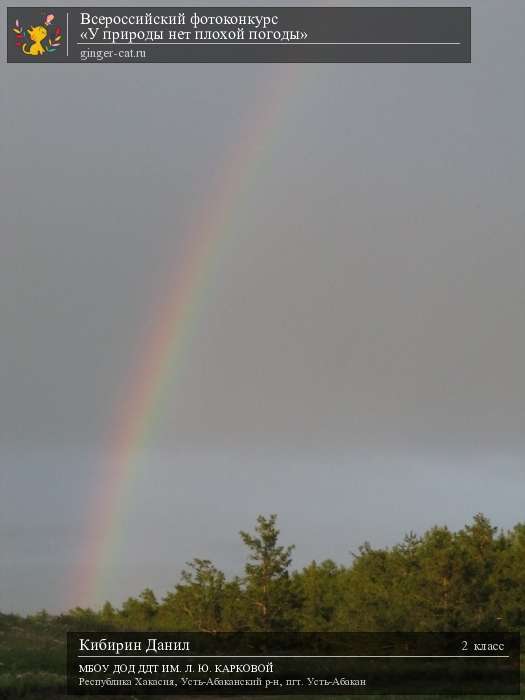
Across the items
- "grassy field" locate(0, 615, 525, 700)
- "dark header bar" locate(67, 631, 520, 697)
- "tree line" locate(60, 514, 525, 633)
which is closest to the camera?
"grassy field" locate(0, 615, 525, 700)

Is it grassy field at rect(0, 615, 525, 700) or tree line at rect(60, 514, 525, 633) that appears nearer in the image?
grassy field at rect(0, 615, 525, 700)

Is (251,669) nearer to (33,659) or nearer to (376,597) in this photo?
(33,659)

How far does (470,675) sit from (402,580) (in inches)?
541

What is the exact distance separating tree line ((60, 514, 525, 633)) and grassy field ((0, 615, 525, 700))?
90.2 inches

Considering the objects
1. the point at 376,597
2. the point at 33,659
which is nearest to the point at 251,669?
the point at 33,659

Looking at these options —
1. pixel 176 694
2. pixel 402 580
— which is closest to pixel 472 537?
pixel 402 580

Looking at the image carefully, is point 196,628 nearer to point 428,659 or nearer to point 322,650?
point 322,650

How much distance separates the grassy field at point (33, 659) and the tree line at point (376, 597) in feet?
7.51

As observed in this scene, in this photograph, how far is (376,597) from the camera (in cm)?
4212

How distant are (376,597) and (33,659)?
19735mm

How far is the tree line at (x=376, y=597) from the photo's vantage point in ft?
127

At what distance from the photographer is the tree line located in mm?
38594

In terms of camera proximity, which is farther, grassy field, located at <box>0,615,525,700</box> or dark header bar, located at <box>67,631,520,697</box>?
dark header bar, located at <box>67,631,520,697</box>

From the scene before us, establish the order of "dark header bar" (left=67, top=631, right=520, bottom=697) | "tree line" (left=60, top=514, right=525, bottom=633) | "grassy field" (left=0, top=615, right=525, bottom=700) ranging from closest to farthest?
"grassy field" (left=0, top=615, right=525, bottom=700) < "dark header bar" (left=67, top=631, right=520, bottom=697) < "tree line" (left=60, top=514, right=525, bottom=633)
